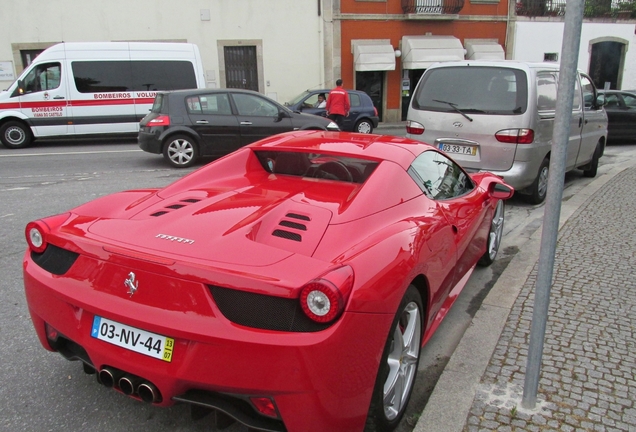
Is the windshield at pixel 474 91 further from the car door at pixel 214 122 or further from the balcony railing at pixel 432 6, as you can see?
the balcony railing at pixel 432 6

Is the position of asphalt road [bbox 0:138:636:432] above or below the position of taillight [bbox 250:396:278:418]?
below

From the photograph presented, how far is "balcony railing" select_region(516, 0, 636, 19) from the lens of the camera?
82.3ft

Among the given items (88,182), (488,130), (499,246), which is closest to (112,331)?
(499,246)

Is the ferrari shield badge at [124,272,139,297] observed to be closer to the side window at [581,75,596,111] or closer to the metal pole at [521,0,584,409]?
the metal pole at [521,0,584,409]

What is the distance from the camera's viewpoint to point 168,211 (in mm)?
2713

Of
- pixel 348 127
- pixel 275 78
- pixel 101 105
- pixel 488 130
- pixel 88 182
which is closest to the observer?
pixel 488 130

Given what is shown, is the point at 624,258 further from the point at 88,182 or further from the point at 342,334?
the point at 88,182

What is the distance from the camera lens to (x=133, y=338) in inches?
84.5

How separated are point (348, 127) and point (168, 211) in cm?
1379

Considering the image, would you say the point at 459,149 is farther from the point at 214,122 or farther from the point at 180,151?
the point at 180,151

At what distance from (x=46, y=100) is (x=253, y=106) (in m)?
6.02

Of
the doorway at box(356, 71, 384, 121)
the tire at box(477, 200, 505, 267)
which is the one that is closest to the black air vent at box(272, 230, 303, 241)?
the tire at box(477, 200, 505, 267)

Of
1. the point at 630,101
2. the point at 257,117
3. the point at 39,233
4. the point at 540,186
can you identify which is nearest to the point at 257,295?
the point at 39,233

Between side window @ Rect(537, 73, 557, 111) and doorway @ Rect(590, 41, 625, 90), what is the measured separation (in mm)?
22781
